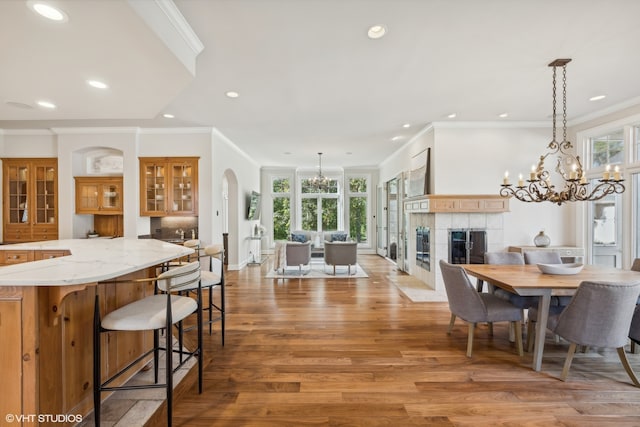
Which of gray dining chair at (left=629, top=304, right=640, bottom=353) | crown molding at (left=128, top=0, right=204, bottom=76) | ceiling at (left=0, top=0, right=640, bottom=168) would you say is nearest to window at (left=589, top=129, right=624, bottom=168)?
ceiling at (left=0, top=0, right=640, bottom=168)

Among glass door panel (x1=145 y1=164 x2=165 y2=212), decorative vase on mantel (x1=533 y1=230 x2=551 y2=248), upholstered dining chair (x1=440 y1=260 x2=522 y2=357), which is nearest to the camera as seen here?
upholstered dining chair (x1=440 y1=260 x2=522 y2=357)

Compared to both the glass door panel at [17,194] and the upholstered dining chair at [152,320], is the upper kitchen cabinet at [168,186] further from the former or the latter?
the upholstered dining chair at [152,320]

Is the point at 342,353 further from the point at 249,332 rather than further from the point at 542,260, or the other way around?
the point at 542,260

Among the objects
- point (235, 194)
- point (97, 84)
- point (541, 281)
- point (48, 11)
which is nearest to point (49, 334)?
point (48, 11)

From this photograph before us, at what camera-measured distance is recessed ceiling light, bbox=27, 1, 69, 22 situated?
1.74m

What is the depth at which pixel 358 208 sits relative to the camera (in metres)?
9.97

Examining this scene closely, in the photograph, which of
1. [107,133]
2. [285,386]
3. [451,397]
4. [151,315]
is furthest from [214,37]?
[107,133]

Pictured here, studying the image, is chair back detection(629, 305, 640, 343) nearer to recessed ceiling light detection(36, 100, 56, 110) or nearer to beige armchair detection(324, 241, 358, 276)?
beige armchair detection(324, 241, 358, 276)

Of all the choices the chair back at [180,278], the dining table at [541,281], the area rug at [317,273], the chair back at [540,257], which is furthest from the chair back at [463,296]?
the area rug at [317,273]

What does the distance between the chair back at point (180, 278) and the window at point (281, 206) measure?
26.0 ft

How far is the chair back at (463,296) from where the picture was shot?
107 inches

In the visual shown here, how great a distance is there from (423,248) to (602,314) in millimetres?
3336

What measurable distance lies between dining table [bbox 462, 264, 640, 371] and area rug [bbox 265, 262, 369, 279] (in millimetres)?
3274

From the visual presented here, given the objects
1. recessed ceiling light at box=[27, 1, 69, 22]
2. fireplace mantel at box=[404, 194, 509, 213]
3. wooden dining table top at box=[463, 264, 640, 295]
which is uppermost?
recessed ceiling light at box=[27, 1, 69, 22]
